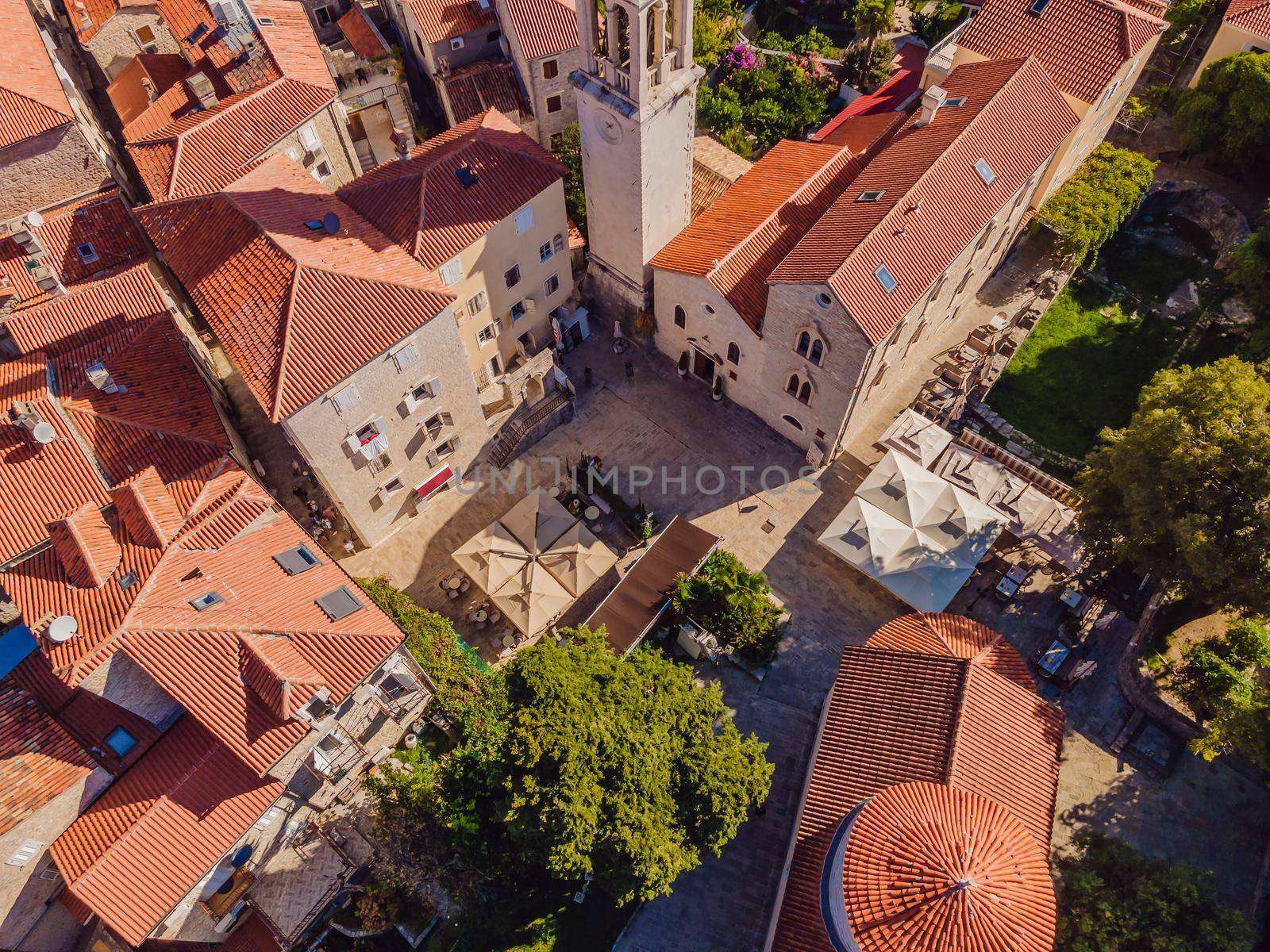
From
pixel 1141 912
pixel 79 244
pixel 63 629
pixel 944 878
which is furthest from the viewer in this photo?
pixel 79 244

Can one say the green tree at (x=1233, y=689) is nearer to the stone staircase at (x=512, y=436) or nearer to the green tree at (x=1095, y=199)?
the green tree at (x=1095, y=199)

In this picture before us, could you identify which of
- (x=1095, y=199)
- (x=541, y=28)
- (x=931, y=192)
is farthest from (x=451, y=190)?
(x=1095, y=199)

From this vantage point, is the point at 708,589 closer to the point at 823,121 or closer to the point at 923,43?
the point at 823,121

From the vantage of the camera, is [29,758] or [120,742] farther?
[120,742]

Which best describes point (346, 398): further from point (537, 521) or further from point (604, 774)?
point (604, 774)

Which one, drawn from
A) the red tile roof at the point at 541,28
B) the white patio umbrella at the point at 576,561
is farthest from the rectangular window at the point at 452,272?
the red tile roof at the point at 541,28

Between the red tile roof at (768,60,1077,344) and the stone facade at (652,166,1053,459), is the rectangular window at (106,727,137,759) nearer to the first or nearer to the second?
the stone facade at (652,166,1053,459)

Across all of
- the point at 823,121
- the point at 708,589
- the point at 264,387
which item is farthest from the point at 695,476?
the point at 823,121

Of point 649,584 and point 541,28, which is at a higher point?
point 541,28
